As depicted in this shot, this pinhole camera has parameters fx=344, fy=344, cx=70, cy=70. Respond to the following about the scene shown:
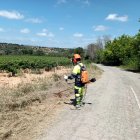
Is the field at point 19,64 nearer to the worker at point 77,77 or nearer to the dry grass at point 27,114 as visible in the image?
the dry grass at point 27,114

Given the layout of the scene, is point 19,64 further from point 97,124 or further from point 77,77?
point 97,124

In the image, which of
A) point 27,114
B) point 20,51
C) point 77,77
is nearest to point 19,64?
point 77,77

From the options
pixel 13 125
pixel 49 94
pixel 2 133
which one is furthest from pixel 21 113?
pixel 49 94

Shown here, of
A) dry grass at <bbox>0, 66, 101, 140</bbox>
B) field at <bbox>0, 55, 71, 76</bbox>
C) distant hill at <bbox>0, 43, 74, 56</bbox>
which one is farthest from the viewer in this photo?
distant hill at <bbox>0, 43, 74, 56</bbox>

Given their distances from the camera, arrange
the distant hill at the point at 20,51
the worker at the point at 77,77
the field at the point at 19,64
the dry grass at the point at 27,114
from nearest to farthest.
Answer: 1. the dry grass at the point at 27,114
2. the worker at the point at 77,77
3. the field at the point at 19,64
4. the distant hill at the point at 20,51

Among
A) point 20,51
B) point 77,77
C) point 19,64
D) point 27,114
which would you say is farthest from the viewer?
point 20,51

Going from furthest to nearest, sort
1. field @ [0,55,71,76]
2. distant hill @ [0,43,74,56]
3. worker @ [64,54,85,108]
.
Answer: distant hill @ [0,43,74,56] → field @ [0,55,71,76] → worker @ [64,54,85,108]

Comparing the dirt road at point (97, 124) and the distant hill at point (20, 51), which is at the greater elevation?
the distant hill at point (20, 51)

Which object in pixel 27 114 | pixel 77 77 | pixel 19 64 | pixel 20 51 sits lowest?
pixel 19 64

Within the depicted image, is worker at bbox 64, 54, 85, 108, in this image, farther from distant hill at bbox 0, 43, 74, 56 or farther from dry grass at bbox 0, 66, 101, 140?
distant hill at bbox 0, 43, 74, 56

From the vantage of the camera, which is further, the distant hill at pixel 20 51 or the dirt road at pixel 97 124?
the distant hill at pixel 20 51

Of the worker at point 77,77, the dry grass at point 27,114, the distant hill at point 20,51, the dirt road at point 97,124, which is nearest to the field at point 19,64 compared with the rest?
the dry grass at point 27,114

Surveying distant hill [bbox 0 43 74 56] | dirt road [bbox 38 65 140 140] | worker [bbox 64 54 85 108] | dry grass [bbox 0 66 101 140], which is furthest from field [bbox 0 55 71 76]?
distant hill [bbox 0 43 74 56]

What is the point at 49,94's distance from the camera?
14820 mm
